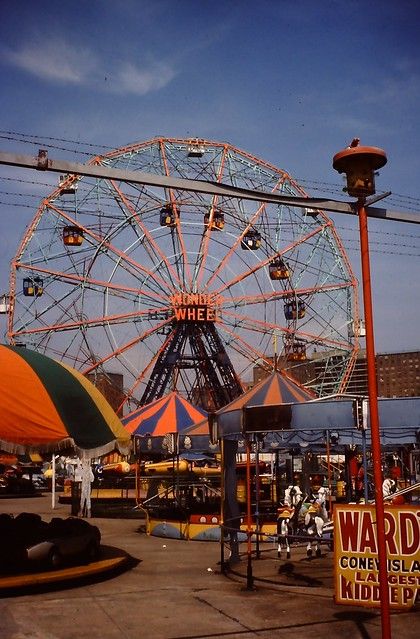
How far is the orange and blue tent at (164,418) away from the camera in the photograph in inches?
1121

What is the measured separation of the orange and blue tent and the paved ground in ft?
39.3

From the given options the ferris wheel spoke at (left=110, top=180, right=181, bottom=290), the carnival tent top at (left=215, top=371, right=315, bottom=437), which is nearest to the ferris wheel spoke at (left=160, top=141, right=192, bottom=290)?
the ferris wheel spoke at (left=110, top=180, right=181, bottom=290)

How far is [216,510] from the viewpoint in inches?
931

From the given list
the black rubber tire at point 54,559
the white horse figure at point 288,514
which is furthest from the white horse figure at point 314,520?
the black rubber tire at point 54,559

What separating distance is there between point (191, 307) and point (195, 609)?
118ft

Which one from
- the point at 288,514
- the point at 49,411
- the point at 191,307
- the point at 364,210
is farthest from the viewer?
the point at 191,307

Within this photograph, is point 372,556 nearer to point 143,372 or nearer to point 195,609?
point 195,609

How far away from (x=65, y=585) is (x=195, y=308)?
34.3 m

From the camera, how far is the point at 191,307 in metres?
47.0

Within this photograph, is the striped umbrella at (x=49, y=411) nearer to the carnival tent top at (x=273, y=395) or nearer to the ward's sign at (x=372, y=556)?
the carnival tent top at (x=273, y=395)

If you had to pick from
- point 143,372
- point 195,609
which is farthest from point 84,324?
point 195,609

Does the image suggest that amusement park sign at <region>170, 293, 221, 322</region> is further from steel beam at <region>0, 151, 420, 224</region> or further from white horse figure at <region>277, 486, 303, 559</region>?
steel beam at <region>0, 151, 420, 224</region>

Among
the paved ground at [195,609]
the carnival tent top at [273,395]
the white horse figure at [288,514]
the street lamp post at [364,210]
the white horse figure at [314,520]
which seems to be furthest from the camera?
the carnival tent top at [273,395]

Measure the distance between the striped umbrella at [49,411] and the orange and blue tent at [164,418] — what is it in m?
12.9
